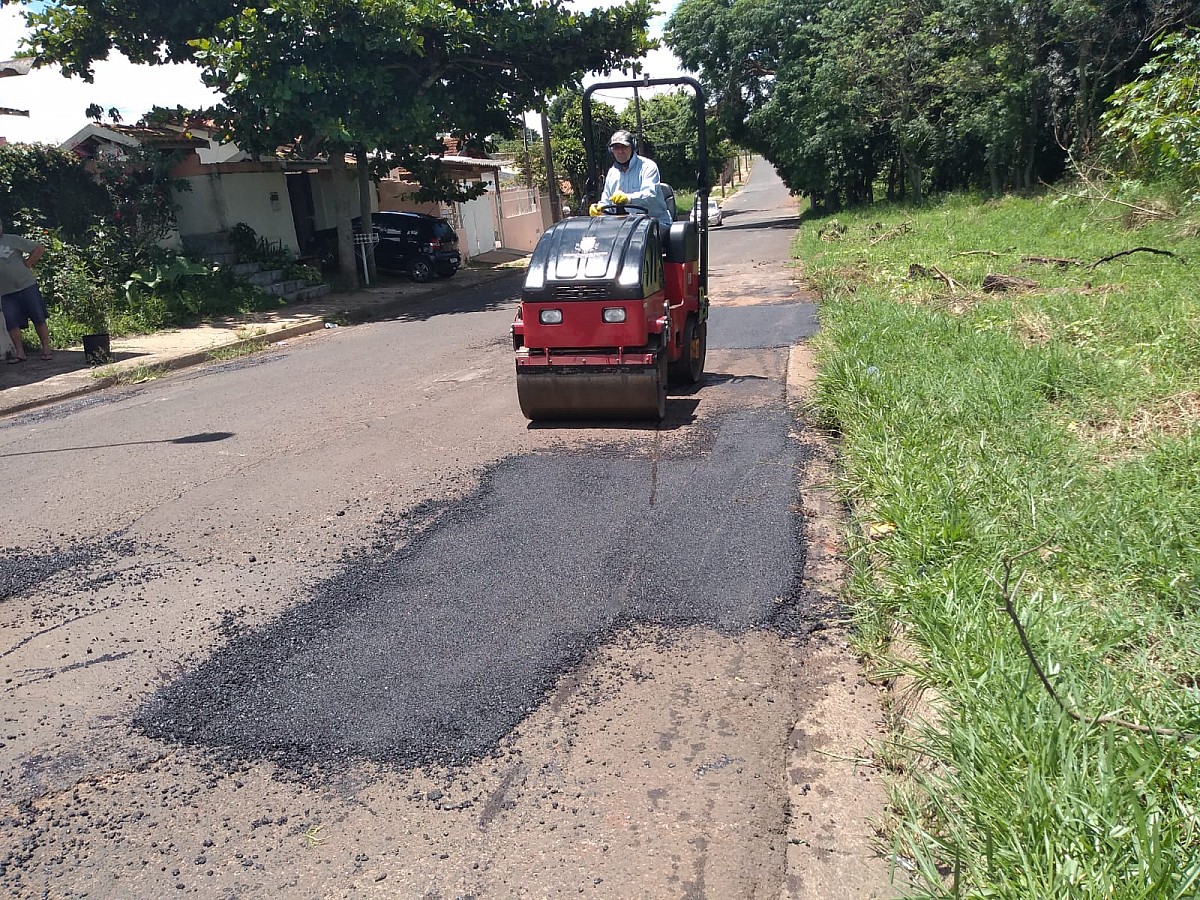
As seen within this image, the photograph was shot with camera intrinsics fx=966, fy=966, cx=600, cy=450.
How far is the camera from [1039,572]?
4023mm

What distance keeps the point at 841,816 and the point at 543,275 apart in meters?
5.10

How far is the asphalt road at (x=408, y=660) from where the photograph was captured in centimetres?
298

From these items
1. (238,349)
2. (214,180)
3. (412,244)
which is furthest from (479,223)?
(238,349)

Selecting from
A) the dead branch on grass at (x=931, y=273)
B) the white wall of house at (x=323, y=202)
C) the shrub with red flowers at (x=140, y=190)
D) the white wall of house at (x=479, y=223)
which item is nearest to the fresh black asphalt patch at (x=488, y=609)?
the dead branch on grass at (x=931, y=273)

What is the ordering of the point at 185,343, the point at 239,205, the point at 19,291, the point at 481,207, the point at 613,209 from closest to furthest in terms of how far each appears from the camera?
1. the point at 613,209
2. the point at 19,291
3. the point at 185,343
4. the point at 239,205
5. the point at 481,207

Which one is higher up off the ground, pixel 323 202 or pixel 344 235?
pixel 323 202

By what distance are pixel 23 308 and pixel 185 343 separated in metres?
2.16

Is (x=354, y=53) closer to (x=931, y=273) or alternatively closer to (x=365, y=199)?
(x=365, y=199)

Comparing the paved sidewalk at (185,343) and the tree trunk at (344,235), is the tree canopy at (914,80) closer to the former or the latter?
the paved sidewalk at (185,343)

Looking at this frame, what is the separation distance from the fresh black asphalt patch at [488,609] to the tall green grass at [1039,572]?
2.16ft

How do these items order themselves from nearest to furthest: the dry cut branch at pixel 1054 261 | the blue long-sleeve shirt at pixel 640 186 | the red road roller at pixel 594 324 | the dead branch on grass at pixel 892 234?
1. the red road roller at pixel 594 324
2. the blue long-sleeve shirt at pixel 640 186
3. the dry cut branch at pixel 1054 261
4. the dead branch on grass at pixel 892 234

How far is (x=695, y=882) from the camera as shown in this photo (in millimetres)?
2783

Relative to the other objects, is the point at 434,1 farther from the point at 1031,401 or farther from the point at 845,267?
the point at 1031,401

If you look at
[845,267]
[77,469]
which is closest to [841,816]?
[77,469]
